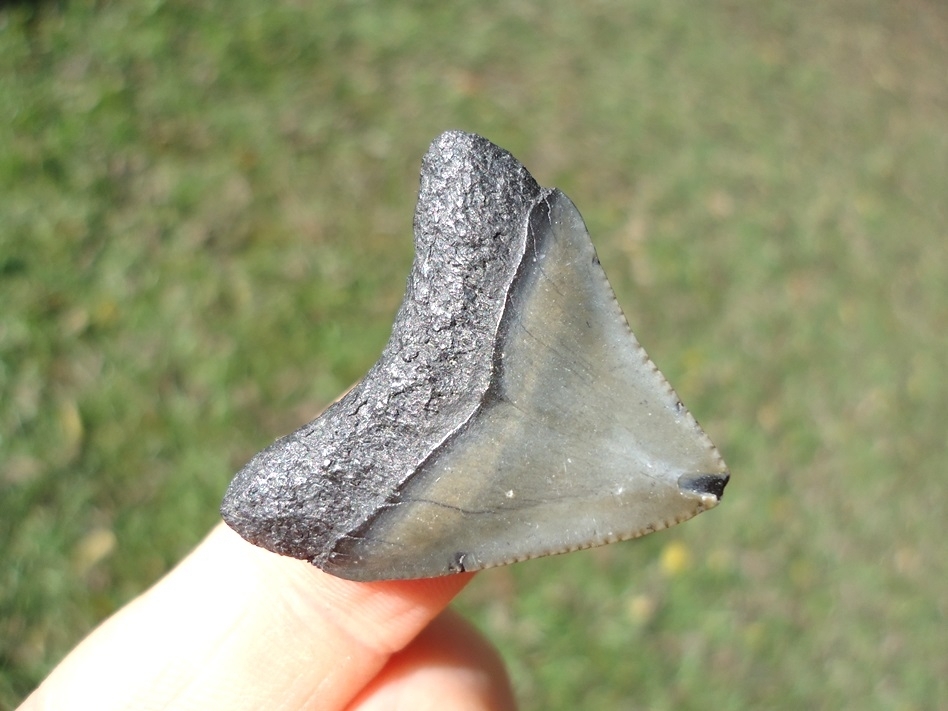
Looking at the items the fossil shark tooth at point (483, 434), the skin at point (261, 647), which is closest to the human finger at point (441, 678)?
the skin at point (261, 647)

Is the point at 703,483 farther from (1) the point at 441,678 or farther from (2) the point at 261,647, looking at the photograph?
(2) the point at 261,647

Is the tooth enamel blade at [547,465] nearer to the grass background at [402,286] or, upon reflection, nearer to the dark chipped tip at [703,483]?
the dark chipped tip at [703,483]

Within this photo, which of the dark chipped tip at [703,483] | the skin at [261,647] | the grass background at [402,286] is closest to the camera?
the dark chipped tip at [703,483]

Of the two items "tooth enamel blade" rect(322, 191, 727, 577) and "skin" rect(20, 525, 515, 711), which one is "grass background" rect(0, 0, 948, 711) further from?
"tooth enamel blade" rect(322, 191, 727, 577)

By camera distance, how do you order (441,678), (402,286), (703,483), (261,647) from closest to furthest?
1. (703,483)
2. (261,647)
3. (441,678)
4. (402,286)

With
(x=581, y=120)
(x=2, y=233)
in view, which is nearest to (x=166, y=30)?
(x=2, y=233)

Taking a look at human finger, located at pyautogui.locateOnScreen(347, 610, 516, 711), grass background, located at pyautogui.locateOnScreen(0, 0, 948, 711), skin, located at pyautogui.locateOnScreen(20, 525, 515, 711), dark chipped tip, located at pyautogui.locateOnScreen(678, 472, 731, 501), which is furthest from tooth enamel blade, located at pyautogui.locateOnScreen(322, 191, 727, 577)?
grass background, located at pyautogui.locateOnScreen(0, 0, 948, 711)

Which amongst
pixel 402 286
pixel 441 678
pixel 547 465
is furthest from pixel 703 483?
pixel 402 286
